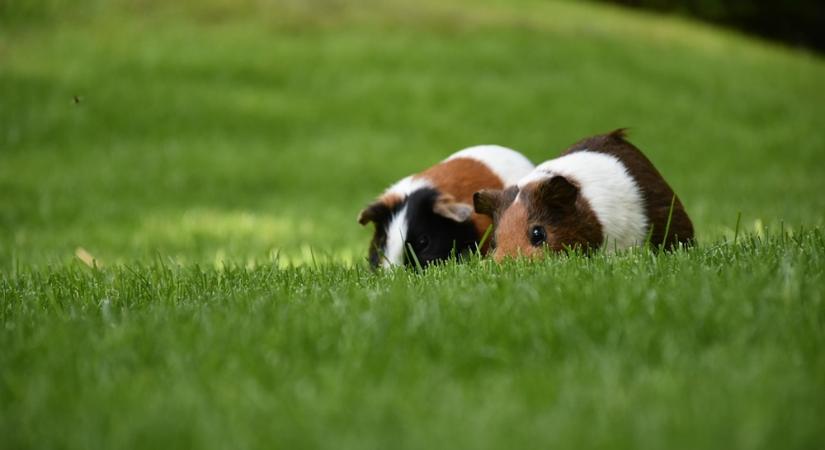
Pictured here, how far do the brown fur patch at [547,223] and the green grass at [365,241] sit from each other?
0.64 metres

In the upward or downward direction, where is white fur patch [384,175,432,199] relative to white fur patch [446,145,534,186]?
downward

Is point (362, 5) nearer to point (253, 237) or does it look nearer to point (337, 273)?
point (253, 237)

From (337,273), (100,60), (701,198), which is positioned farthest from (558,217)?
(100,60)

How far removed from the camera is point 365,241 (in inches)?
376

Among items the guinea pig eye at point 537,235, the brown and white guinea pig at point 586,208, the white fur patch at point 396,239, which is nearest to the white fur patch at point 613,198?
the brown and white guinea pig at point 586,208

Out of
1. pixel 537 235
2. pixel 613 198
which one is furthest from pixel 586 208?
pixel 537 235

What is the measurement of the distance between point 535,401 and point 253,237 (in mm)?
7561

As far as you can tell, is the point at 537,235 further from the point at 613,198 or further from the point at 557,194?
the point at 613,198

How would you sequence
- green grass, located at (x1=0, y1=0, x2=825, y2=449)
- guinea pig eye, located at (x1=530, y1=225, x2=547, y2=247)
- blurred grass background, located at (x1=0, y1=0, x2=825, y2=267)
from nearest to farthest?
green grass, located at (x1=0, y1=0, x2=825, y2=449) → guinea pig eye, located at (x1=530, y1=225, x2=547, y2=247) → blurred grass background, located at (x1=0, y1=0, x2=825, y2=267)

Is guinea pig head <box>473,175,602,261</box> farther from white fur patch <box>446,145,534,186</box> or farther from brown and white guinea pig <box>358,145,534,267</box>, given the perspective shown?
white fur patch <box>446,145,534,186</box>

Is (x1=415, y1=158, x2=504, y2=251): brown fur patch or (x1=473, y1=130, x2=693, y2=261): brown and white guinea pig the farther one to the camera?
(x1=415, y1=158, x2=504, y2=251): brown fur patch

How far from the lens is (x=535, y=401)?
2635 mm

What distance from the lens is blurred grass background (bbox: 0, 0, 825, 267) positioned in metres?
11.0

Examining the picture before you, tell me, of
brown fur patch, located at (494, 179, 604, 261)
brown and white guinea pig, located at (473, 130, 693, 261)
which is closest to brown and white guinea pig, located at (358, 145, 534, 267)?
brown and white guinea pig, located at (473, 130, 693, 261)
